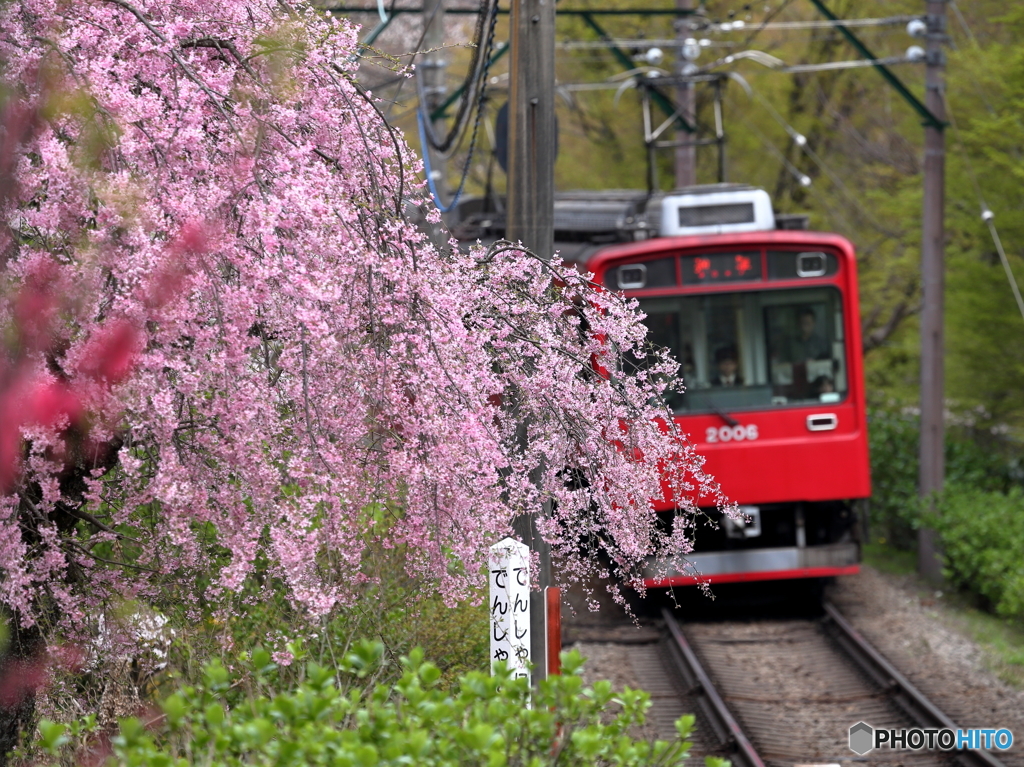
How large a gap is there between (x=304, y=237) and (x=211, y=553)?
4.98 feet

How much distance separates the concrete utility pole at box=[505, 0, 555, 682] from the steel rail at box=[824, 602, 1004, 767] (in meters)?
4.08

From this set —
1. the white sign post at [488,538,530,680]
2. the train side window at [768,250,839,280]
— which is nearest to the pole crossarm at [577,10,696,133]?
the train side window at [768,250,839,280]

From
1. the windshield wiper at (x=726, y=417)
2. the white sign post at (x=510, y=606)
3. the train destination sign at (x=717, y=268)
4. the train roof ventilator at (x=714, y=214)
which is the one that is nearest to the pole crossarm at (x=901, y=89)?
the train roof ventilator at (x=714, y=214)

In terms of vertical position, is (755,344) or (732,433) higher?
(755,344)

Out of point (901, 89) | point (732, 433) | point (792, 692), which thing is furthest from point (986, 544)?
point (901, 89)

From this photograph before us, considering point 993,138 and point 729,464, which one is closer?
point 729,464

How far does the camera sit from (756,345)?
39.2 ft

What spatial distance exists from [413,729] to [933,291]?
41.2 feet

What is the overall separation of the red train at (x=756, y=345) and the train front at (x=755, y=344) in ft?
0.04

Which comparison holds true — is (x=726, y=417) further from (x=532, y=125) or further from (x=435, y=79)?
(x=435, y=79)

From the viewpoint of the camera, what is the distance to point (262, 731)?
328 cm

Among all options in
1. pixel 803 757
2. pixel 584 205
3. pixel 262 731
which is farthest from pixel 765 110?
pixel 262 731

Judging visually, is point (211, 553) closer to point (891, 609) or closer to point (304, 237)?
point (304, 237)

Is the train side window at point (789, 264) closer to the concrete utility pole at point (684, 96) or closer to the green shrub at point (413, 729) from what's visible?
the concrete utility pole at point (684, 96)
